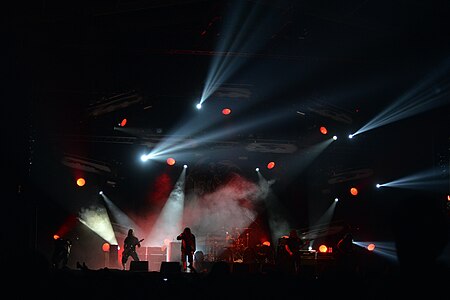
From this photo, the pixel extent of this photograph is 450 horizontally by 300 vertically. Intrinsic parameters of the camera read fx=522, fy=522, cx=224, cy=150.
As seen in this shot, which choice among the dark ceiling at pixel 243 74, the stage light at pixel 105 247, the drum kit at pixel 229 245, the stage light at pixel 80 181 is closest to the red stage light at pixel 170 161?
the dark ceiling at pixel 243 74

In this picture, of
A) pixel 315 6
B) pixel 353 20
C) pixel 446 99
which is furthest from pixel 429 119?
pixel 315 6

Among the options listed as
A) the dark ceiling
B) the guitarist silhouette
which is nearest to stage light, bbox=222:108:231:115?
the dark ceiling

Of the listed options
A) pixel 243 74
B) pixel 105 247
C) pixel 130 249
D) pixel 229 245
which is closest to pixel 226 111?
pixel 243 74

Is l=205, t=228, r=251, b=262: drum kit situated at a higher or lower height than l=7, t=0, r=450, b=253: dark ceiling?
lower

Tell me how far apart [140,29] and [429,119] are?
A: 8942mm

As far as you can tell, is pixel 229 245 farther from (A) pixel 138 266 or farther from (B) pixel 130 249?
(A) pixel 138 266

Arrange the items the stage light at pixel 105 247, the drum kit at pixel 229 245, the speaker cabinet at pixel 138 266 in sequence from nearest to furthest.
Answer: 1. the speaker cabinet at pixel 138 266
2. the stage light at pixel 105 247
3. the drum kit at pixel 229 245

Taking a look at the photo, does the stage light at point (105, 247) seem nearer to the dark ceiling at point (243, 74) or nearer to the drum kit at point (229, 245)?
the dark ceiling at point (243, 74)

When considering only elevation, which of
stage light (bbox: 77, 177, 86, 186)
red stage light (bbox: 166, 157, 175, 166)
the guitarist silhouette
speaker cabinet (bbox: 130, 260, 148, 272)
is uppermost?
red stage light (bbox: 166, 157, 175, 166)

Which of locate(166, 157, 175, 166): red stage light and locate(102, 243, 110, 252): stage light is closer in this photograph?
locate(102, 243, 110, 252): stage light

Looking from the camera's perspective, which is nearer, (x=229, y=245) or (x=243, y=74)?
(x=243, y=74)

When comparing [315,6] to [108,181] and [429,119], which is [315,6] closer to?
[429,119]

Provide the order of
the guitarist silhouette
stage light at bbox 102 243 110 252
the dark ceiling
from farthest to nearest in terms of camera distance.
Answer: stage light at bbox 102 243 110 252, the guitarist silhouette, the dark ceiling

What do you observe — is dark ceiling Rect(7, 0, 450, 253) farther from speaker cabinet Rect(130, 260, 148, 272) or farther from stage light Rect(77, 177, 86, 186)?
speaker cabinet Rect(130, 260, 148, 272)
